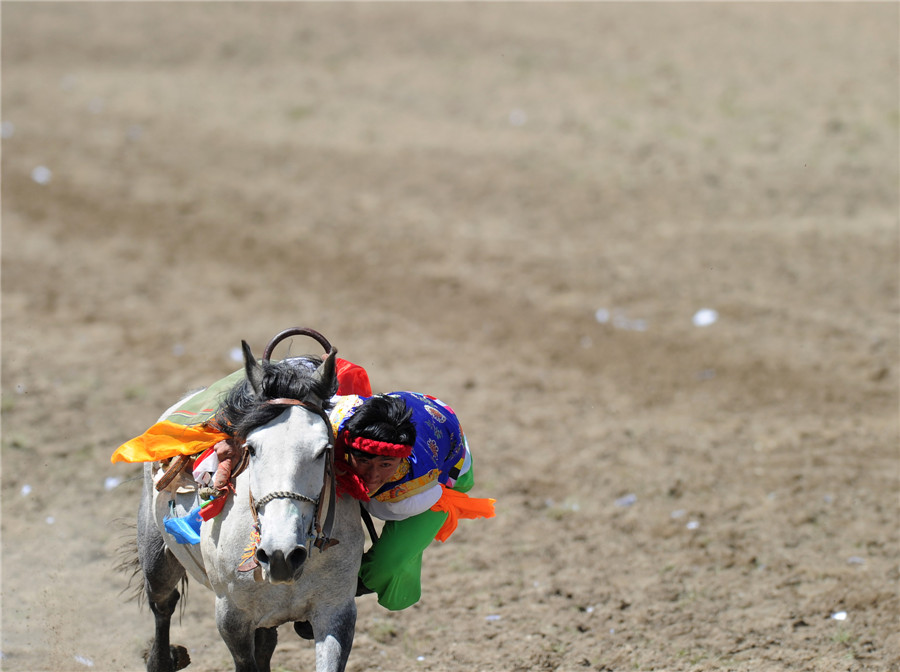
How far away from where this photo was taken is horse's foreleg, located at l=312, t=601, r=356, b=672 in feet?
10.6

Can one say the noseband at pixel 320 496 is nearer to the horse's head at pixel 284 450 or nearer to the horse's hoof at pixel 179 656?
the horse's head at pixel 284 450

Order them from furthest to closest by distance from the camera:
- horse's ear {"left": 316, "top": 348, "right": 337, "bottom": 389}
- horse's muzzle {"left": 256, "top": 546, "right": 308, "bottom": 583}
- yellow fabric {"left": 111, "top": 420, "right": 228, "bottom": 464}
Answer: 1. yellow fabric {"left": 111, "top": 420, "right": 228, "bottom": 464}
2. horse's ear {"left": 316, "top": 348, "right": 337, "bottom": 389}
3. horse's muzzle {"left": 256, "top": 546, "right": 308, "bottom": 583}

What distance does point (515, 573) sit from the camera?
542 cm

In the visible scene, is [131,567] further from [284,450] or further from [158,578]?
[284,450]

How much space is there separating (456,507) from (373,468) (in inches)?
24.5

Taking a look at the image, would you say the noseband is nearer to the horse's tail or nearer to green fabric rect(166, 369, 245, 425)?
green fabric rect(166, 369, 245, 425)

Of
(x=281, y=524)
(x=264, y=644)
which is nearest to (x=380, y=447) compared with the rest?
(x=281, y=524)

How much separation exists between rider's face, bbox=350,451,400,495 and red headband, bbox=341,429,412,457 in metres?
0.05

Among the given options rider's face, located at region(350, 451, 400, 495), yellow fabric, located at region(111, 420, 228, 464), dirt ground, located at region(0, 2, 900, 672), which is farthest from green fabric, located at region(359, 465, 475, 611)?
dirt ground, located at region(0, 2, 900, 672)

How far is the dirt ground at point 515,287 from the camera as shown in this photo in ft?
16.8

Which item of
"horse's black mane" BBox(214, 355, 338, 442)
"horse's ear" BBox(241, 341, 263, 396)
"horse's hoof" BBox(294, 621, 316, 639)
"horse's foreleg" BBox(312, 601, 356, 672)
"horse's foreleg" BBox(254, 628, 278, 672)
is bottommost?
"horse's foreleg" BBox(254, 628, 278, 672)

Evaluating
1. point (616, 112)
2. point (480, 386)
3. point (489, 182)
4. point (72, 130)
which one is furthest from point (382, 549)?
point (72, 130)

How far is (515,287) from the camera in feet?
30.1

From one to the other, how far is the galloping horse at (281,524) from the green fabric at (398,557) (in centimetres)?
19
